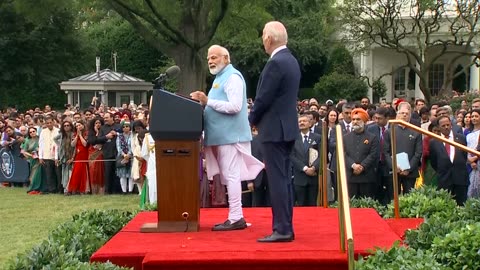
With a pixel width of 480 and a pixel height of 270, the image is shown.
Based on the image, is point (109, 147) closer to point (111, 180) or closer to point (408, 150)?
point (111, 180)

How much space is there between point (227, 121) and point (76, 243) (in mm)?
1826

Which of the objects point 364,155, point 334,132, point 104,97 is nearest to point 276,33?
point 364,155

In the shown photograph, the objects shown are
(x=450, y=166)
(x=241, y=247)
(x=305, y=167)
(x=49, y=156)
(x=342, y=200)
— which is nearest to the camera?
(x=342, y=200)

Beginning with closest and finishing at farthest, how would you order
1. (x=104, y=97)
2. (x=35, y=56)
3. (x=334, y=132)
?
(x=334, y=132)
(x=104, y=97)
(x=35, y=56)

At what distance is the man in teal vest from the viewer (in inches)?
309

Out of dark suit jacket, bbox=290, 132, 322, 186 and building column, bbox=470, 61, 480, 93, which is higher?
building column, bbox=470, 61, 480, 93

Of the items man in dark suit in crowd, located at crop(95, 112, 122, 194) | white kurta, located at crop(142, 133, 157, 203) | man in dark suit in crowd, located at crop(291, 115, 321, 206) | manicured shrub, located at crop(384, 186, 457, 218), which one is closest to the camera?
manicured shrub, located at crop(384, 186, 457, 218)

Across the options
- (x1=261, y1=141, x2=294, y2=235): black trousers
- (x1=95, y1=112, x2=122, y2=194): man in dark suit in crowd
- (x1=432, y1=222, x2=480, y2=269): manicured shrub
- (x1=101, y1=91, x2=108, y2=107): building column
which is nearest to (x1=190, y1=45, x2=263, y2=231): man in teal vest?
(x1=261, y1=141, x2=294, y2=235): black trousers

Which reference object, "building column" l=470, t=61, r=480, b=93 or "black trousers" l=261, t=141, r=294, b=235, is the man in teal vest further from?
"building column" l=470, t=61, r=480, b=93

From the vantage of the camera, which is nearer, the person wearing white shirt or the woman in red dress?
the woman in red dress

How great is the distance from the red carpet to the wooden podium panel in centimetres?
17

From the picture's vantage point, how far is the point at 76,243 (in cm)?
737

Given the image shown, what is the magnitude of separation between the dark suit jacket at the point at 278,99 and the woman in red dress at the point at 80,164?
11314 millimetres

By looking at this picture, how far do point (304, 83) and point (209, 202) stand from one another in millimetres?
32398
